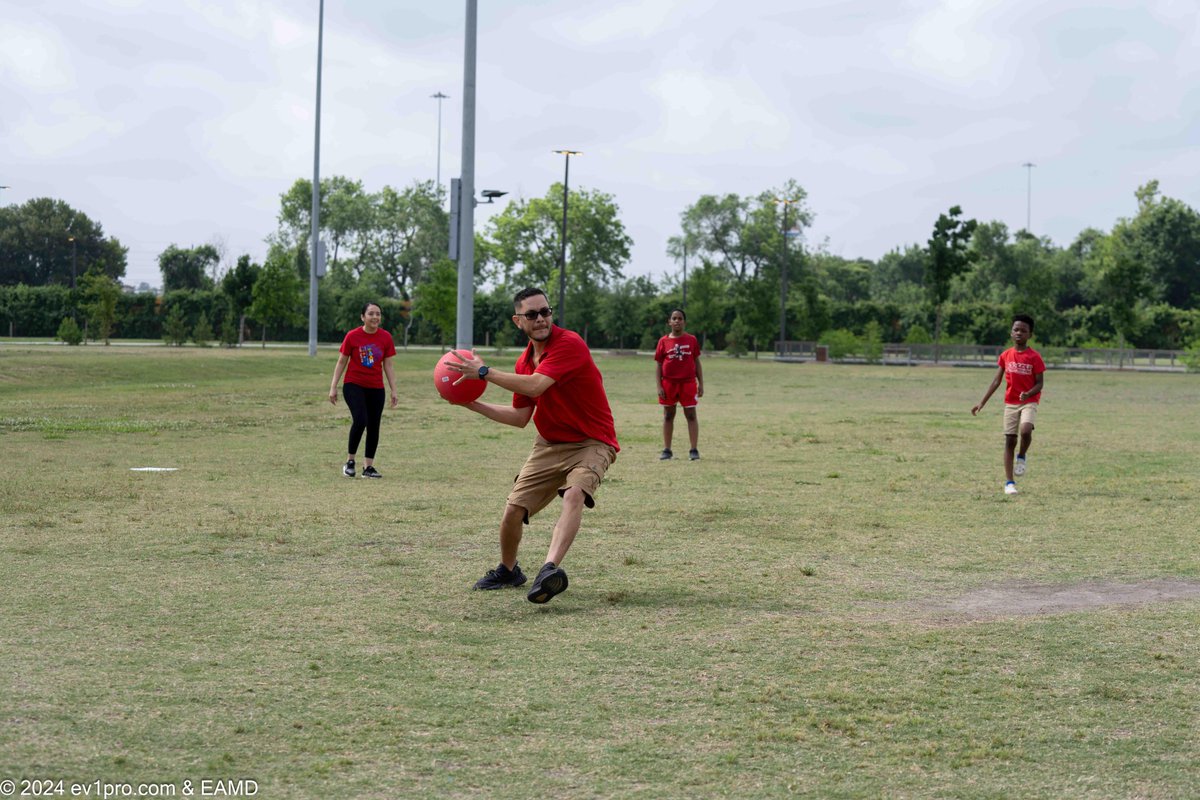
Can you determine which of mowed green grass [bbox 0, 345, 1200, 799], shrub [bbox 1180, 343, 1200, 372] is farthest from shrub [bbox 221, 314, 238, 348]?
mowed green grass [bbox 0, 345, 1200, 799]

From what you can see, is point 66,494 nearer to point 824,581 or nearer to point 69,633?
point 69,633

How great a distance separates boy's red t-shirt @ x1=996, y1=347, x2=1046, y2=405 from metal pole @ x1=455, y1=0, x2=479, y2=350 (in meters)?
7.77

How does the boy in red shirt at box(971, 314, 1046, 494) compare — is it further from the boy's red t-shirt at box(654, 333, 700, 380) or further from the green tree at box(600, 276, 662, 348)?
the green tree at box(600, 276, 662, 348)

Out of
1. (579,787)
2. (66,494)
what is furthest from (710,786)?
(66,494)

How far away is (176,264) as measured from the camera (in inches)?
4587

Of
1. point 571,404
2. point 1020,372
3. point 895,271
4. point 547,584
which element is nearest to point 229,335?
point 1020,372

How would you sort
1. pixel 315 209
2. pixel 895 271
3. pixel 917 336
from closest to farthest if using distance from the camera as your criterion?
pixel 315 209
pixel 917 336
pixel 895 271

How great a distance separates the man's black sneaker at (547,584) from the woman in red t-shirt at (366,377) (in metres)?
7.10

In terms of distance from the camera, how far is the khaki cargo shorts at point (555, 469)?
27.0 feet

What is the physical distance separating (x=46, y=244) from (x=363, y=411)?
110432mm

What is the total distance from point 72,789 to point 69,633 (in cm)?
251

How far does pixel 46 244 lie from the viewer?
114 meters

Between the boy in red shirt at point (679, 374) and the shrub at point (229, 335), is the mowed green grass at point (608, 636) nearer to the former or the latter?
the boy in red shirt at point (679, 374)

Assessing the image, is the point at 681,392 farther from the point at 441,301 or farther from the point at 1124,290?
the point at 1124,290
